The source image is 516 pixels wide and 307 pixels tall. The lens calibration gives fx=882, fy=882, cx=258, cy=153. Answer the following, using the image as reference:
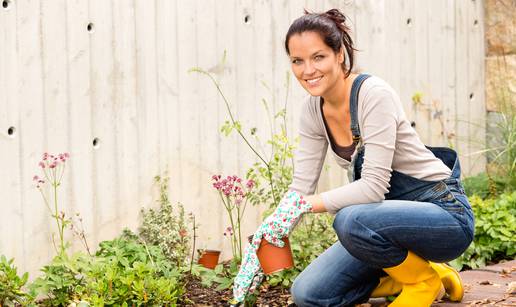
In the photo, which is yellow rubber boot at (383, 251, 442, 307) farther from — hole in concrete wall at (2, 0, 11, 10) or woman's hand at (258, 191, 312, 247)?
hole in concrete wall at (2, 0, 11, 10)

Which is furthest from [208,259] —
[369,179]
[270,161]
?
[369,179]

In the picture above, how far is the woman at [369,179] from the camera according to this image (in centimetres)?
314

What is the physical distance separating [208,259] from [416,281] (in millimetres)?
1356

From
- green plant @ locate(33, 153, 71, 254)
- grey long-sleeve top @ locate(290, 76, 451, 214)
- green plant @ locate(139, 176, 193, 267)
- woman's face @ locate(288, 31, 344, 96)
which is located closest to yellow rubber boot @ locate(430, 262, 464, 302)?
grey long-sleeve top @ locate(290, 76, 451, 214)

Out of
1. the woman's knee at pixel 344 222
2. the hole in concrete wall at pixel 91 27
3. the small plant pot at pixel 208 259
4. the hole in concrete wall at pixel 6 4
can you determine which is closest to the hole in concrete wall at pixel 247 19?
the hole in concrete wall at pixel 91 27

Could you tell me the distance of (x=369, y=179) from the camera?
3.14 metres

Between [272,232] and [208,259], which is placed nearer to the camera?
[272,232]

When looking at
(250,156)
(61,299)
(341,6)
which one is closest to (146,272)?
(61,299)

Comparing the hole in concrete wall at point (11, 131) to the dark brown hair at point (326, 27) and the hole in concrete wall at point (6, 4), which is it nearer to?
the hole in concrete wall at point (6, 4)

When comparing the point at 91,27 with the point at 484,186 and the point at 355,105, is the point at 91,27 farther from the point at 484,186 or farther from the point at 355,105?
the point at 484,186

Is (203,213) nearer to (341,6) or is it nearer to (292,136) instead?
(292,136)

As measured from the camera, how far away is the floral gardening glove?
10.2ft

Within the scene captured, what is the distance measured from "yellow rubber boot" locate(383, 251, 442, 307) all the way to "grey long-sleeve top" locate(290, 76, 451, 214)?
0.91 feet

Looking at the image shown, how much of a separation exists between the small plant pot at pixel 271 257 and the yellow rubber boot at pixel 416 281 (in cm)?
41
